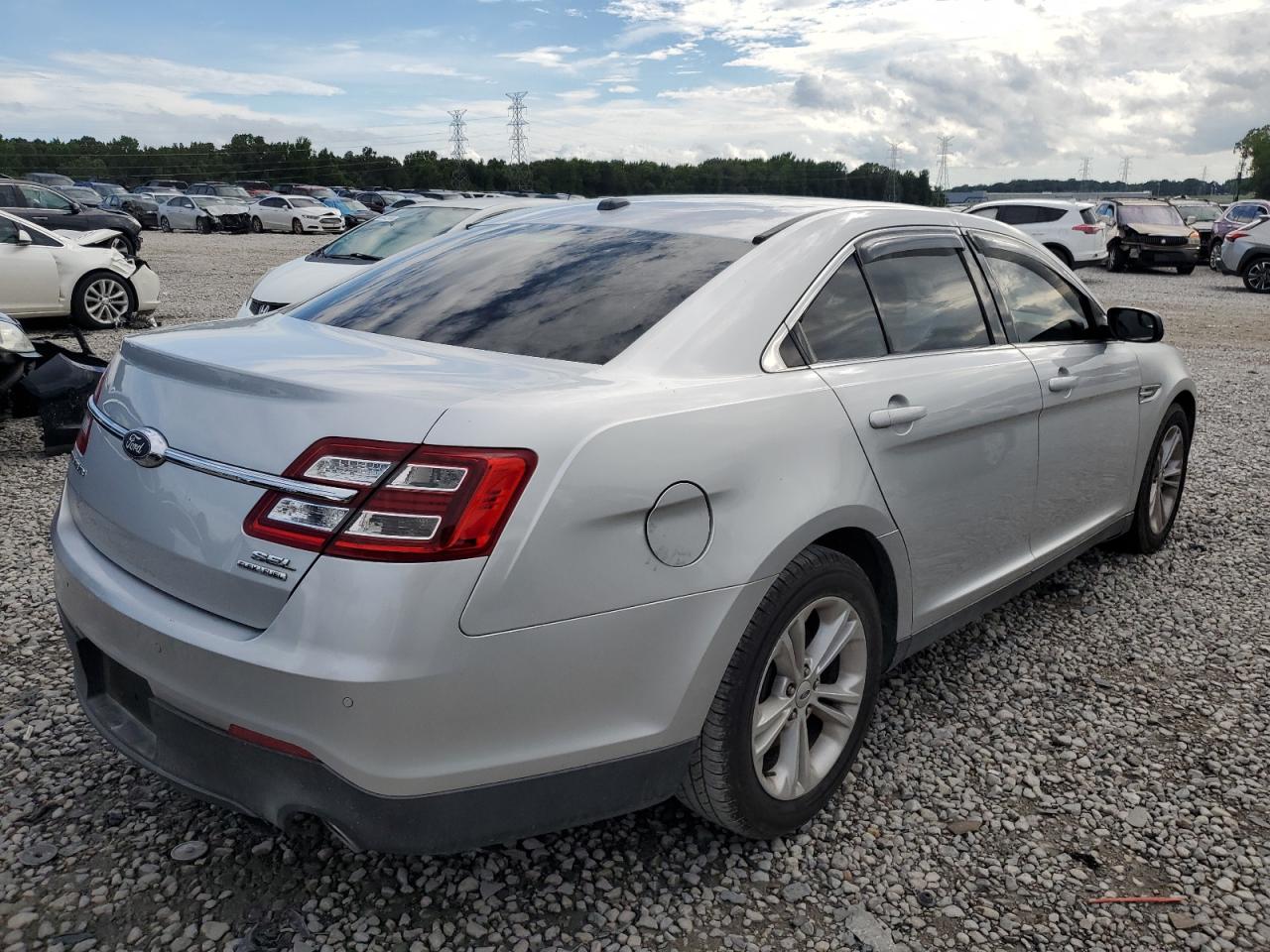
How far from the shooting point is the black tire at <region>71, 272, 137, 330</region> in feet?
38.0

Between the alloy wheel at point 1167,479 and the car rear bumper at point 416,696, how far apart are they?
10.6ft

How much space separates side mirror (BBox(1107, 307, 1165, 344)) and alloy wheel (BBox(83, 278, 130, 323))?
1113cm

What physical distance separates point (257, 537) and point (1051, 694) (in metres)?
2.76

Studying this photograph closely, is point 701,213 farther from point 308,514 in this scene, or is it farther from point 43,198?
point 43,198

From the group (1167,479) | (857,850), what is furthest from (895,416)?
(1167,479)

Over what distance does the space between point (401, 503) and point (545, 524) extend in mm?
→ 271

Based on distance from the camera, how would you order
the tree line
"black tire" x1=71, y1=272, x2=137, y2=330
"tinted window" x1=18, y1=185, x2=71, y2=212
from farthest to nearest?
the tree line, "tinted window" x1=18, y1=185, x2=71, y2=212, "black tire" x1=71, y1=272, x2=137, y2=330

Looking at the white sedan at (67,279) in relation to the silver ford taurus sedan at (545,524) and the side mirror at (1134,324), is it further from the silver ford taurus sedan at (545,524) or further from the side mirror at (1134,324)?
the side mirror at (1134,324)

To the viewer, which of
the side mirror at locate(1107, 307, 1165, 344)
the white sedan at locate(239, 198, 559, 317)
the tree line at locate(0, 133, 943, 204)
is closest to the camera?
the side mirror at locate(1107, 307, 1165, 344)

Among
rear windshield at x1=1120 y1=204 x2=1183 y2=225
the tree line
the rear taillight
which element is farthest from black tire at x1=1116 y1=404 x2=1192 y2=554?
the tree line

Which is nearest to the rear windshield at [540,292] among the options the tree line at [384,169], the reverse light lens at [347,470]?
the reverse light lens at [347,470]

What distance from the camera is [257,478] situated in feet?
6.53

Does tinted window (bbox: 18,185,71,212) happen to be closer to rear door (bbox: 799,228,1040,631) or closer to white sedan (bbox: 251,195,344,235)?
white sedan (bbox: 251,195,344,235)

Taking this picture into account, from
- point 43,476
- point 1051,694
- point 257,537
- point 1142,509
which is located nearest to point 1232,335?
point 1142,509
